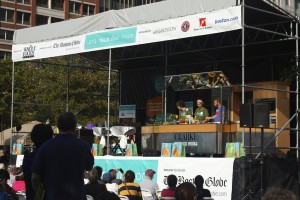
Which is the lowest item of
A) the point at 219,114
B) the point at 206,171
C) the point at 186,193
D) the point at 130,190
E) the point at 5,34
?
the point at 130,190

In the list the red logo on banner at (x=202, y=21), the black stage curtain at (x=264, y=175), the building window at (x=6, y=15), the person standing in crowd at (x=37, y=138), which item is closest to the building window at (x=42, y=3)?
the building window at (x=6, y=15)

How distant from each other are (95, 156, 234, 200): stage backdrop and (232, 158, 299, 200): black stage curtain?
0.22m

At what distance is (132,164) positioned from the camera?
17.4 metres

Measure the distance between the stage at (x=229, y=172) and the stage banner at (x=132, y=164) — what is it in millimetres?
142

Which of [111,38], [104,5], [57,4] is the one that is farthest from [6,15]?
[111,38]

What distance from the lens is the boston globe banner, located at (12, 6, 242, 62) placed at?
49.3ft

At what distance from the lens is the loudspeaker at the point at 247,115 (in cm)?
1384

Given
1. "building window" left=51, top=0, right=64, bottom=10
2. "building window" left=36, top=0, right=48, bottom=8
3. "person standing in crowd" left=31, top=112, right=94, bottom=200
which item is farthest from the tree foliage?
"person standing in crowd" left=31, top=112, right=94, bottom=200

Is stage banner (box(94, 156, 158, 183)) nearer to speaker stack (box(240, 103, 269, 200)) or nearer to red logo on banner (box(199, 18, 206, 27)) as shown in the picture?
speaker stack (box(240, 103, 269, 200))

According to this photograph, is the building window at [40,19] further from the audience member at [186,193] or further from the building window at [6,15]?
the audience member at [186,193]

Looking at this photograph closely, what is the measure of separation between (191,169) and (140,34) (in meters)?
4.06

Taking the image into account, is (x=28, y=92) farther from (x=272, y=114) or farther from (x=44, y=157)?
(x=44, y=157)

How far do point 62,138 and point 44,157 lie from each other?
0.25 metres

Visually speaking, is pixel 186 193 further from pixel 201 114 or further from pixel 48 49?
pixel 48 49
